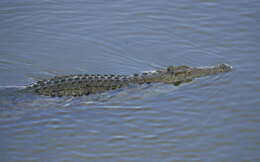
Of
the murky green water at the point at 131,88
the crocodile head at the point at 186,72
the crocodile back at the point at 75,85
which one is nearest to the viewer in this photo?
the murky green water at the point at 131,88

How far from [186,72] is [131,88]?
126 cm

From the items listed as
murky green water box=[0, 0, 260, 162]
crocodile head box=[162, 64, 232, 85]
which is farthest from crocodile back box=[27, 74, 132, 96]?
crocodile head box=[162, 64, 232, 85]

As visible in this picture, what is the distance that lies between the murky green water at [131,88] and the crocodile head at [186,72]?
0.60 ft

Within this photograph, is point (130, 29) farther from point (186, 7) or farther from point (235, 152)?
point (235, 152)

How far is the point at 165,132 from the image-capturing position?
8.69 metres

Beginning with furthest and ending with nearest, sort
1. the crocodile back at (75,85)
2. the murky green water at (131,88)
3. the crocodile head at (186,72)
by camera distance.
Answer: the crocodile head at (186,72) → the crocodile back at (75,85) → the murky green water at (131,88)

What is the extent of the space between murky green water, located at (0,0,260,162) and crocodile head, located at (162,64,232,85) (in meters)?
0.18

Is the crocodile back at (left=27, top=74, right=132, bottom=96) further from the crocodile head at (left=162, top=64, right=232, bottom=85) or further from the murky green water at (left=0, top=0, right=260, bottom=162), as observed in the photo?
the crocodile head at (left=162, top=64, right=232, bottom=85)

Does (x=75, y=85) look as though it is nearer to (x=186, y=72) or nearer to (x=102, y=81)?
(x=102, y=81)

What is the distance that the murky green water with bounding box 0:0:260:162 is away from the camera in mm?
8359

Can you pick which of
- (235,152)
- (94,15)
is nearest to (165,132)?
(235,152)

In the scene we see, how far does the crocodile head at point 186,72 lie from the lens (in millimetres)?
10414

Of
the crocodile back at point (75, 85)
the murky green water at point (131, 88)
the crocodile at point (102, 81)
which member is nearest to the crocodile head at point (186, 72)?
the crocodile at point (102, 81)

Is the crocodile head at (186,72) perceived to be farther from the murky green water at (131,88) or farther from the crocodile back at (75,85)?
the crocodile back at (75,85)
